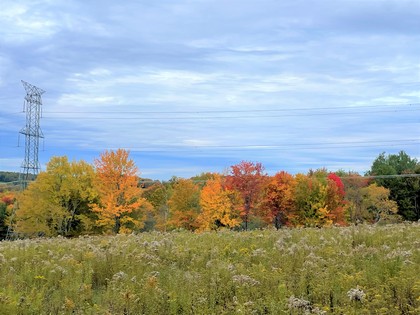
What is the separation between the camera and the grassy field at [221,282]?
18.5 ft

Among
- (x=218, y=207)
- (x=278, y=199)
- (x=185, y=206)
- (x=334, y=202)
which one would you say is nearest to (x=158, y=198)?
(x=185, y=206)

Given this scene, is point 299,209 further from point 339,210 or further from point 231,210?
point 231,210

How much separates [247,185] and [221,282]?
42.3 m

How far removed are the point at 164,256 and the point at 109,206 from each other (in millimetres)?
34251

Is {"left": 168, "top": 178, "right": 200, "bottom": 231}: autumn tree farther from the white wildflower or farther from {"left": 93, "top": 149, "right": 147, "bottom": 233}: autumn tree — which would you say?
the white wildflower

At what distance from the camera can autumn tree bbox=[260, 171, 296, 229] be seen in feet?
164

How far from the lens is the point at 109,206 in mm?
42219

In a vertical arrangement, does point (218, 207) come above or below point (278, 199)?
below

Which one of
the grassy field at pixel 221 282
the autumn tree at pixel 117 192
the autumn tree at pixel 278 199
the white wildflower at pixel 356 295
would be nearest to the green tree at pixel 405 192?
the autumn tree at pixel 278 199

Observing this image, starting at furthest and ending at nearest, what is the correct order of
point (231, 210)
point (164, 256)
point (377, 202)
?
1. point (377, 202)
2. point (231, 210)
3. point (164, 256)

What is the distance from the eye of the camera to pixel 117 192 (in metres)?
42.9

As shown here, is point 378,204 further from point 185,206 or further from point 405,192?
point 185,206

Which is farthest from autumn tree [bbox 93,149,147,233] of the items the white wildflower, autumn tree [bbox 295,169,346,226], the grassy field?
the white wildflower

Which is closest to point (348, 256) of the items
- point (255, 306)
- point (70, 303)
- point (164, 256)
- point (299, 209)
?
point (255, 306)
